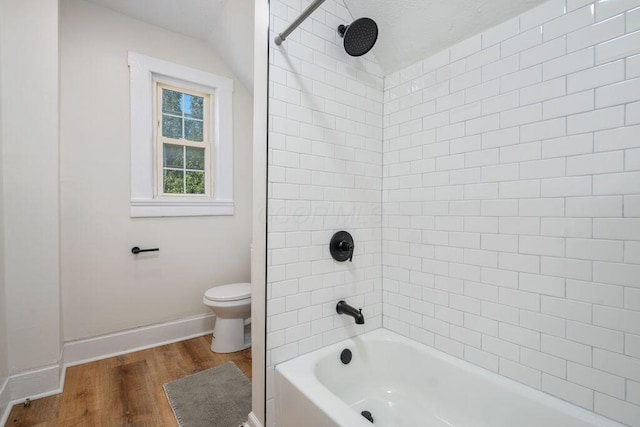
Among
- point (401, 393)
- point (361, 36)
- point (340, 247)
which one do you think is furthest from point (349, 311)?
point (361, 36)

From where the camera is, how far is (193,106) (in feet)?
8.87

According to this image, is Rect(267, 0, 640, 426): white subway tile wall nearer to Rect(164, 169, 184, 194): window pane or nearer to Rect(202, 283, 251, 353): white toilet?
Rect(202, 283, 251, 353): white toilet

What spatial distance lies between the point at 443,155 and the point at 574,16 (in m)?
0.71

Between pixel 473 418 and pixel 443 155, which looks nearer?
pixel 473 418

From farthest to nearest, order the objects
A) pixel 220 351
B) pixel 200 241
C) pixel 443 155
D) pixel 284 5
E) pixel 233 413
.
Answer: pixel 200 241 < pixel 220 351 < pixel 233 413 < pixel 443 155 < pixel 284 5

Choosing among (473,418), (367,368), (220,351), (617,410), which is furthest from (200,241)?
(617,410)

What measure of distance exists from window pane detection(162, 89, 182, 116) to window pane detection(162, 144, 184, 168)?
0.33m

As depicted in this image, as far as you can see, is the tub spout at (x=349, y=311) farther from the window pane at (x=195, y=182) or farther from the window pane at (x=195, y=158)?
the window pane at (x=195, y=158)

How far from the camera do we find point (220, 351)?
233 centimetres

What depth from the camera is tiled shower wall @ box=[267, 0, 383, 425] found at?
54.6 inches

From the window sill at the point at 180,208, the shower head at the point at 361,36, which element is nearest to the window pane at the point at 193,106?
the window sill at the point at 180,208

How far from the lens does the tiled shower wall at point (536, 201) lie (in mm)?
983

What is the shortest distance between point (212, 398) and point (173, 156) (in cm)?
208

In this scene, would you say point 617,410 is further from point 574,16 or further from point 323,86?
point 323,86
